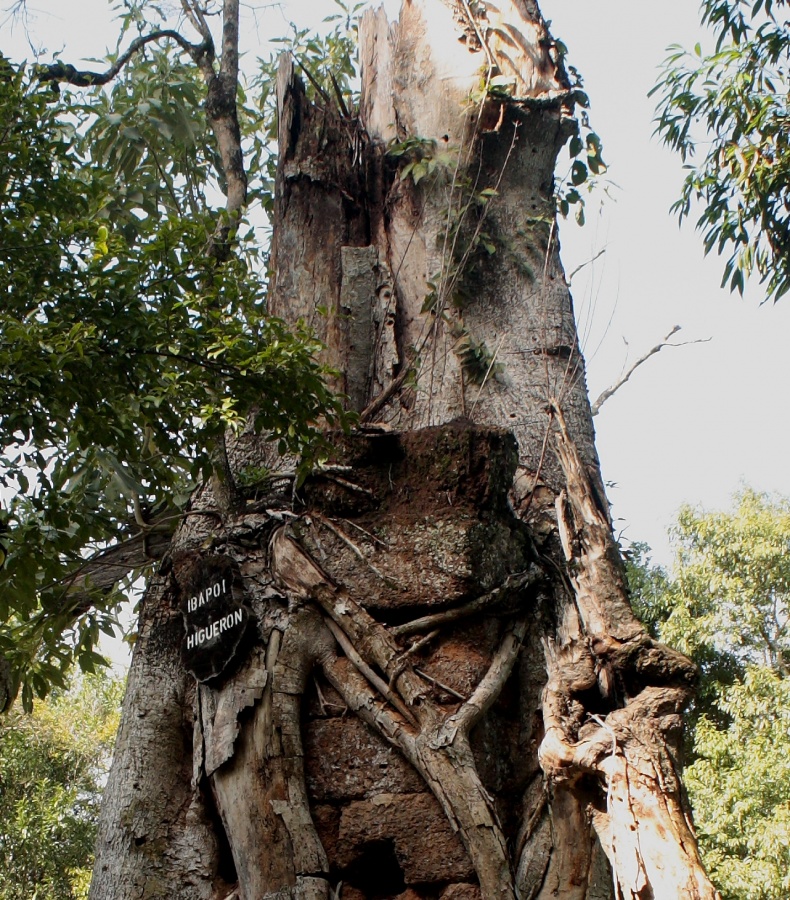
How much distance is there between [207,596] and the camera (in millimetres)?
3971

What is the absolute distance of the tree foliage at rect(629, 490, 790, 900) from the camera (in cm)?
943

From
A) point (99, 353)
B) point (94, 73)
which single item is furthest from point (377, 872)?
A: point (94, 73)

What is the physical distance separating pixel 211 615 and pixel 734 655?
33.2ft

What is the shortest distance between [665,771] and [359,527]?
1618 millimetres

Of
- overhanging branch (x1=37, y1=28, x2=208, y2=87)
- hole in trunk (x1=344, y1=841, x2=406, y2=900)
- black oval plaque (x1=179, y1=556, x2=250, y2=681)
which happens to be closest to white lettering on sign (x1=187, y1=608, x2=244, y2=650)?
black oval plaque (x1=179, y1=556, x2=250, y2=681)

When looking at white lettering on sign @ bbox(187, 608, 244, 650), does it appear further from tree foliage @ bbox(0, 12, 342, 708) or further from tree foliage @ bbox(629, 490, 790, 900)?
tree foliage @ bbox(629, 490, 790, 900)

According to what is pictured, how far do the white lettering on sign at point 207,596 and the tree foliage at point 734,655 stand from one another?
714 centimetres

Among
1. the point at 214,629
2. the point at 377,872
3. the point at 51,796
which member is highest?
the point at 214,629

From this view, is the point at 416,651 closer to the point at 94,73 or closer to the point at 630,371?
the point at 630,371

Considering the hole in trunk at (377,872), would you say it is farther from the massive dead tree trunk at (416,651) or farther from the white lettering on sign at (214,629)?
the white lettering on sign at (214,629)

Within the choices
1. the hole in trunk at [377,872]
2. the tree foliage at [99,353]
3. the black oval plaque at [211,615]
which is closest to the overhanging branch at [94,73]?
the tree foliage at [99,353]

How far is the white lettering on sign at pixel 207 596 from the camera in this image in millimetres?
3950

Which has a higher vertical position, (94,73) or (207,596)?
(94,73)

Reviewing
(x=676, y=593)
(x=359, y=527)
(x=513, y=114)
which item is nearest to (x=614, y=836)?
(x=359, y=527)
